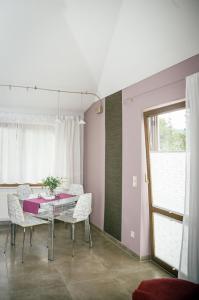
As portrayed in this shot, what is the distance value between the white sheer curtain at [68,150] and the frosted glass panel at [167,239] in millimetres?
2806

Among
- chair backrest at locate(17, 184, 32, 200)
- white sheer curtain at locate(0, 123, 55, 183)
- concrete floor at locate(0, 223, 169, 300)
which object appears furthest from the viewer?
white sheer curtain at locate(0, 123, 55, 183)

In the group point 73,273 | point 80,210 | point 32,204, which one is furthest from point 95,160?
point 73,273

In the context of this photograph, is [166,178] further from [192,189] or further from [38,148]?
[38,148]

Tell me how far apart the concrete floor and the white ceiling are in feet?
9.00

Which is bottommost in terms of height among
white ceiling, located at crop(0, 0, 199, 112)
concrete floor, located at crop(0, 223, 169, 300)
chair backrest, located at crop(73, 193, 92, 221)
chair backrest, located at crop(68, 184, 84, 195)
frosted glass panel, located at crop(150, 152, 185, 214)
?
concrete floor, located at crop(0, 223, 169, 300)

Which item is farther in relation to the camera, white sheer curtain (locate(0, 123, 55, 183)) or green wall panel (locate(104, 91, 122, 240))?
white sheer curtain (locate(0, 123, 55, 183))

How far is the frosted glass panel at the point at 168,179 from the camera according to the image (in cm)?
351

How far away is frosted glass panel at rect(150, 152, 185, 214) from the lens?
351cm

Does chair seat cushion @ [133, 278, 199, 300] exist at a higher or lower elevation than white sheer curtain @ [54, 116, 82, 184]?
lower

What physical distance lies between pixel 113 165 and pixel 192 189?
2.30 m

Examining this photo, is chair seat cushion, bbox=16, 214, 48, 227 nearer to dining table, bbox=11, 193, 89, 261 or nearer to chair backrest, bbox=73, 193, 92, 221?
dining table, bbox=11, 193, 89, 261

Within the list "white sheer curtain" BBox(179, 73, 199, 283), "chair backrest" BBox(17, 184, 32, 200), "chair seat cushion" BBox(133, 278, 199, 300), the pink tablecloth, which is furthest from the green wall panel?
"chair seat cushion" BBox(133, 278, 199, 300)

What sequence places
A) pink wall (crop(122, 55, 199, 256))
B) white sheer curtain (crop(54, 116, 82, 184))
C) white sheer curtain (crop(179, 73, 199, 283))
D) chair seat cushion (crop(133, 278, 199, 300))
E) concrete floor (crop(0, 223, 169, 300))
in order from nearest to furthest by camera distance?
chair seat cushion (crop(133, 278, 199, 300)) → white sheer curtain (crop(179, 73, 199, 283)) → concrete floor (crop(0, 223, 169, 300)) → pink wall (crop(122, 55, 199, 256)) → white sheer curtain (crop(54, 116, 82, 184))

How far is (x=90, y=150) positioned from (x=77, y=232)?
1825 mm
